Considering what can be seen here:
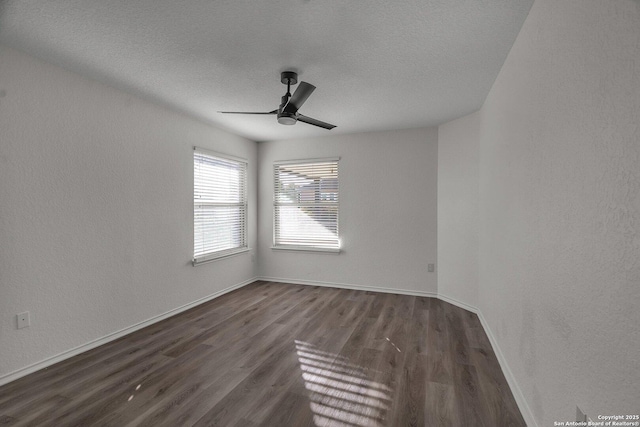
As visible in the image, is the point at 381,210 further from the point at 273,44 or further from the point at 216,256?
the point at 273,44

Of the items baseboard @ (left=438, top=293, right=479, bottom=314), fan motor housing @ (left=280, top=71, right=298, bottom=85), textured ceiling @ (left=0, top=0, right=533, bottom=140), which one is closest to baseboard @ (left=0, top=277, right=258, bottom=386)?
textured ceiling @ (left=0, top=0, right=533, bottom=140)

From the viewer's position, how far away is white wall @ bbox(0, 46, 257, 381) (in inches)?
88.0

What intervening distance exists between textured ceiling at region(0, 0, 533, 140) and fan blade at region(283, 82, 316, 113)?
0.23 m

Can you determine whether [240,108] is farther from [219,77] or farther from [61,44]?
[61,44]

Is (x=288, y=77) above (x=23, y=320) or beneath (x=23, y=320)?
above

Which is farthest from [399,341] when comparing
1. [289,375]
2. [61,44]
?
[61,44]

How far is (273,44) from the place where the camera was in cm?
212

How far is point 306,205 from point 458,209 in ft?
7.69

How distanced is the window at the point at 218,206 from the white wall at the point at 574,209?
358cm

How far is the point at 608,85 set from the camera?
1.02 meters

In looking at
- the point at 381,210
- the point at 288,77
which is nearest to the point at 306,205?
the point at 381,210

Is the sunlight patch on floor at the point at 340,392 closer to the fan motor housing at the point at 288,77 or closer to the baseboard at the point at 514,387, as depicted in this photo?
the baseboard at the point at 514,387

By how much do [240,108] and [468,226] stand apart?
319cm

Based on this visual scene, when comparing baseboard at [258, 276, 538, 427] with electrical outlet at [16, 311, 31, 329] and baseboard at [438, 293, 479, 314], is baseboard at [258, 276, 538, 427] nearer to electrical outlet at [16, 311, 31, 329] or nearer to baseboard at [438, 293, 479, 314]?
baseboard at [438, 293, 479, 314]
